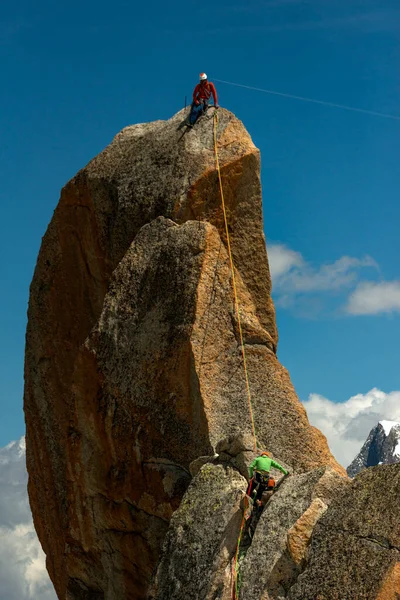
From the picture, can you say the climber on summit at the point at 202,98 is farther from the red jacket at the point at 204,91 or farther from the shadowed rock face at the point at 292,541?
the shadowed rock face at the point at 292,541

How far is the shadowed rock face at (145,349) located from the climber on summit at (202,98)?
0.47 m

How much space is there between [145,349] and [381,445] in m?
128

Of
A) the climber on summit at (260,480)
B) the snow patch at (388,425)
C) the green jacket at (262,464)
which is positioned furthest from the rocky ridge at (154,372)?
the snow patch at (388,425)

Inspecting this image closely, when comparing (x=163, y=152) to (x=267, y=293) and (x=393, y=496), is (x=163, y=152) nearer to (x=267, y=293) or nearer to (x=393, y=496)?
(x=267, y=293)

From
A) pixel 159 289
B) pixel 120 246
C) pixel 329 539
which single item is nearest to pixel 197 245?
pixel 159 289

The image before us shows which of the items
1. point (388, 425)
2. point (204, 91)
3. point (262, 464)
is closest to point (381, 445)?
point (388, 425)

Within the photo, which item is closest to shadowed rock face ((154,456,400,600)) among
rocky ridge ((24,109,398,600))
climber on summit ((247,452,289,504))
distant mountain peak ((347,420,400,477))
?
rocky ridge ((24,109,398,600))

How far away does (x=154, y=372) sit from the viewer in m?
21.1

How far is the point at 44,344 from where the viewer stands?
1020 inches

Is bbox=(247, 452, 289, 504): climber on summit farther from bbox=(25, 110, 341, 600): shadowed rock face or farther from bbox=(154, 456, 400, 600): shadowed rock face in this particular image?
bbox=(25, 110, 341, 600): shadowed rock face

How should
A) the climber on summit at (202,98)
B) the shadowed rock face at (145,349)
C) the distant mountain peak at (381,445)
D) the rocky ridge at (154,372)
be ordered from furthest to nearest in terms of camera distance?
1. the distant mountain peak at (381,445)
2. the climber on summit at (202,98)
3. the shadowed rock face at (145,349)
4. the rocky ridge at (154,372)

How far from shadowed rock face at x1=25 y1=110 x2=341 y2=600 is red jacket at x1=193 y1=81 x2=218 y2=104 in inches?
26.9

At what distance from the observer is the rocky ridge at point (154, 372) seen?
1912cm

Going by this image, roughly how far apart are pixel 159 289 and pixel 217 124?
13.7ft
